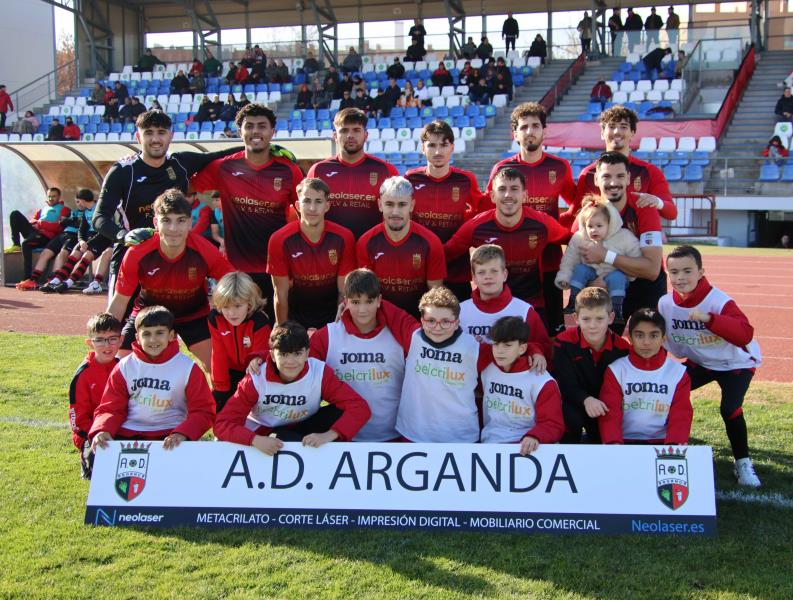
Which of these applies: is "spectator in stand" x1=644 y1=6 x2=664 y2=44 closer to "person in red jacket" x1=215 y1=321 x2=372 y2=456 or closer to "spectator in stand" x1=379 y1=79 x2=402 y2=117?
"spectator in stand" x1=379 y1=79 x2=402 y2=117

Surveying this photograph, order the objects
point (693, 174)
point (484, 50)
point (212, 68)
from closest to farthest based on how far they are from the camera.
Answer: point (693, 174), point (484, 50), point (212, 68)

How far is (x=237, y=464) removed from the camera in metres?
4.11

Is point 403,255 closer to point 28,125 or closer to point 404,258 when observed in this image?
point 404,258

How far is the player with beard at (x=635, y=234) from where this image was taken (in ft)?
16.4

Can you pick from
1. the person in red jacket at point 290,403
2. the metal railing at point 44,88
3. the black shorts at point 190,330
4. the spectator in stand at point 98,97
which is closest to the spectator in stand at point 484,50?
the spectator in stand at point 98,97

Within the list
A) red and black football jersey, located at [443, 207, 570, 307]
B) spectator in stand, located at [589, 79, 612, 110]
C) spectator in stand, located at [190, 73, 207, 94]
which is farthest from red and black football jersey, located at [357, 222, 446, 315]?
spectator in stand, located at [190, 73, 207, 94]

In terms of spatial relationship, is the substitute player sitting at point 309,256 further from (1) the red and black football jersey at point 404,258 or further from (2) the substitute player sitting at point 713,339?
(2) the substitute player sitting at point 713,339

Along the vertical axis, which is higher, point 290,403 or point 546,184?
point 546,184

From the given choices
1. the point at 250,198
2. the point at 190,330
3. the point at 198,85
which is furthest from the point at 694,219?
the point at 198,85

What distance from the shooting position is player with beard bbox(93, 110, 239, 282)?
5.66 meters

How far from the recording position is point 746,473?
4.62m

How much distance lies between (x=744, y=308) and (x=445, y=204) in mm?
6555

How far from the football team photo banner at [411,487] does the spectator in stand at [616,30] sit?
23429 mm

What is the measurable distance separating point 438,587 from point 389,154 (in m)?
18.5
